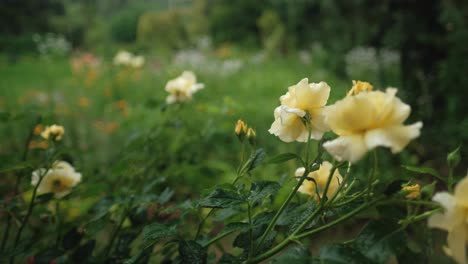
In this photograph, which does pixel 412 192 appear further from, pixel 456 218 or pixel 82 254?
pixel 82 254

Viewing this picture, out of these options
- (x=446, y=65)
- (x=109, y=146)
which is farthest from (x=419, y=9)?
(x=109, y=146)

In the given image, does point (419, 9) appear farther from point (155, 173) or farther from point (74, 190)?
point (74, 190)

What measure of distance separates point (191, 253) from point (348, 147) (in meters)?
0.24

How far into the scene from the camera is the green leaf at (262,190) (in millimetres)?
480

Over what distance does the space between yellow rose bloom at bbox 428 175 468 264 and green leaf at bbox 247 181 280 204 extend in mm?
177

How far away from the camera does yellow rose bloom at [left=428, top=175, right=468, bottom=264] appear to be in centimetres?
36

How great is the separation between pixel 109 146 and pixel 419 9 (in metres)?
2.09

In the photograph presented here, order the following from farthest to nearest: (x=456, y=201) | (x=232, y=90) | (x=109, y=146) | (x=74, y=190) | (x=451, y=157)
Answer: (x=232, y=90), (x=109, y=146), (x=74, y=190), (x=451, y=157), (x=456, y=201)

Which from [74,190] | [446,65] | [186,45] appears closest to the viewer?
[74,190]

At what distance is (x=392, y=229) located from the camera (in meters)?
0.40

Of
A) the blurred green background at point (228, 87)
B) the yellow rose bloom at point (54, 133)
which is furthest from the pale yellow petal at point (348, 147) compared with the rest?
the yellow rose bloom at point (54, 133)

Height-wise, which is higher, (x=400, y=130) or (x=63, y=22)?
(x=63, y=22)

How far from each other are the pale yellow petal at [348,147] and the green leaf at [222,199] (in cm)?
14

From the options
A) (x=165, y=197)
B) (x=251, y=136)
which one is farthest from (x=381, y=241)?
(x=165, y=197)
